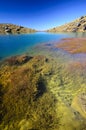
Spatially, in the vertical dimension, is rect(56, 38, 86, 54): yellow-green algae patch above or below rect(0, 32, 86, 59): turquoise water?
above

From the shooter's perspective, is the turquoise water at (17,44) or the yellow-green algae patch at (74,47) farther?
the turquoise water at (17,44)

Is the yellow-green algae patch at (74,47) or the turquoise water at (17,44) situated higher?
the yellow-green algae patch at (74,47)

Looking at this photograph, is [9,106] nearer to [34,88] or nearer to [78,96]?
[34,88]

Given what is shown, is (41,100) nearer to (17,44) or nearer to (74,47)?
(74,47)

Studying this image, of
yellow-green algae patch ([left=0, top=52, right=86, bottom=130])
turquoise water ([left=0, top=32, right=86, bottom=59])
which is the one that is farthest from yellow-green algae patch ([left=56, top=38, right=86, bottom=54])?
yellow-green algae patch ([left=0, top=52, right=86, bottom=130])

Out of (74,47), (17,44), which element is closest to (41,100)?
(74,47)

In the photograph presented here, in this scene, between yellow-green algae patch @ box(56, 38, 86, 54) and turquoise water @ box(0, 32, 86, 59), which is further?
turquoise water @ box(0, 32, 86, 59)

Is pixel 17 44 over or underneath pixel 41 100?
underneath

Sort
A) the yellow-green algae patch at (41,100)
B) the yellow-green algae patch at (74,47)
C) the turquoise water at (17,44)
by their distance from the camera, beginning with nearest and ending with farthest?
the yellow-green algae patch at (41,100), the yellow-green algae patch at (74,47), the turquoise water at (17,44)

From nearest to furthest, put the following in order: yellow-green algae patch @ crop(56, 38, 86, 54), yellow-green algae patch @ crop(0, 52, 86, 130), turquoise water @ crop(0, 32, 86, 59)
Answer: yellow-green algae patch @ crop(0, 52, 86, 130) → yellow-green algae patch @ crop(56, 38, 86, 54) → turquoise water @ crop(0, 32, 86, 59)

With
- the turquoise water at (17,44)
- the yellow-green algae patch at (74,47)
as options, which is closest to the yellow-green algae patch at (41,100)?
the turquoise water at (17,44)

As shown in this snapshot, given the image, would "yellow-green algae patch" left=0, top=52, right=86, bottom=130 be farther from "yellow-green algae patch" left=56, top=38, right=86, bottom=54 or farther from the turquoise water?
"yellow-green algae patch" left=56, top=38, right=86, bottom=54

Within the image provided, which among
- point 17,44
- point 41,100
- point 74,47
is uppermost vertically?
point 41,100

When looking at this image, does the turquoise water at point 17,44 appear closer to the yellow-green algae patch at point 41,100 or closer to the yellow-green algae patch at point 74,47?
the yellow-green algae patch at point 74,47
